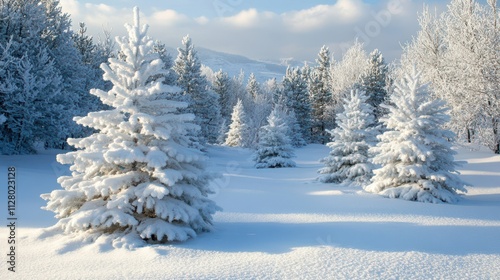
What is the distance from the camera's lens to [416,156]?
11.0 m

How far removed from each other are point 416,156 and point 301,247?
686 cm

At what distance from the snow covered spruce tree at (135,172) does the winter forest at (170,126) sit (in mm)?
22

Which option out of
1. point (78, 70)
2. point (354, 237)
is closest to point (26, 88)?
point (78, 70)

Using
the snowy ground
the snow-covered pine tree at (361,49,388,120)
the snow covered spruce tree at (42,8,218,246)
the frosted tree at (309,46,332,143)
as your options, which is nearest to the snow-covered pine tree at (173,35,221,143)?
the frosted tree at (309,46,332,143)

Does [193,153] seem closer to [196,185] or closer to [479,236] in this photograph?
[196,185]

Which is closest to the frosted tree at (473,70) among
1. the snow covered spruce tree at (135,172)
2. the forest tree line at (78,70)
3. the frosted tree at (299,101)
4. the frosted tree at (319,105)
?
the forest tree line at (78,70)

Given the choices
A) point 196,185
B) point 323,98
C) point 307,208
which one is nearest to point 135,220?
point 196,185

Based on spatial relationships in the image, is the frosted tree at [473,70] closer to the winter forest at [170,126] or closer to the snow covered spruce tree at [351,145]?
the winter forest at [170,126]

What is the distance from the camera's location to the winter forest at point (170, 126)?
5992 millimetres

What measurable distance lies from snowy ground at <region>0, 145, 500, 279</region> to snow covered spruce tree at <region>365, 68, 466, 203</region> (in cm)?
77

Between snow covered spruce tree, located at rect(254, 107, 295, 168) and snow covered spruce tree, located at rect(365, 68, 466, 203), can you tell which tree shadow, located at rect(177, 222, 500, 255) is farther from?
snow covered spruce tree, located at rect(254, 107, 295, 168)

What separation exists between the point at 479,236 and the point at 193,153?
203 inches

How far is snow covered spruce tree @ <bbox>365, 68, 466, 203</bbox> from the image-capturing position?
35.2 feet

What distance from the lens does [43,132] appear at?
16281 millimetres
